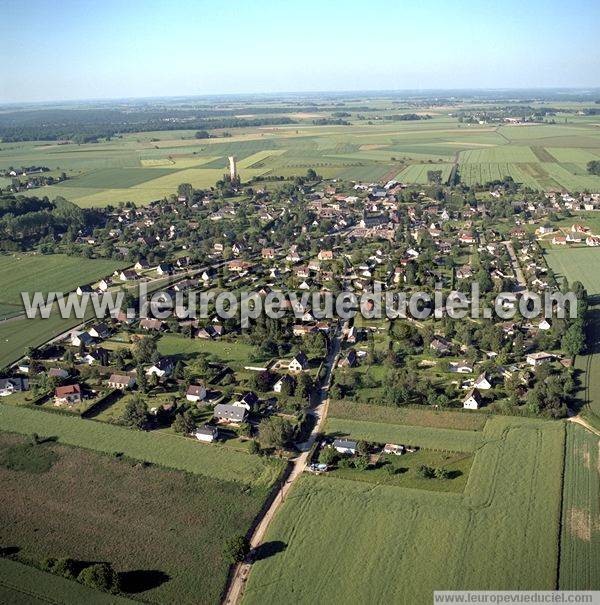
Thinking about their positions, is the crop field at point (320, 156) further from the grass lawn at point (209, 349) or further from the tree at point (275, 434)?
the tree at point (275, 434)

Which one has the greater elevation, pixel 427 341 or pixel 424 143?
pixel 424 143

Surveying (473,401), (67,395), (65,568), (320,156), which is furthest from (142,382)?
(320,156)

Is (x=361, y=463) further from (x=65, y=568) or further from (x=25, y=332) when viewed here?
(x=25, y=332)

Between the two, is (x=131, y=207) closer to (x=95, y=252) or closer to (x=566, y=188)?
(x=95, y=252)

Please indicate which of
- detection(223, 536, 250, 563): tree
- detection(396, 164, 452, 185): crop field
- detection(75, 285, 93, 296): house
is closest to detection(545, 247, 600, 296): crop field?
detection(223, 536, 250, 563): tree

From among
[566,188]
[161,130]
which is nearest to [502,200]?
[566,188]

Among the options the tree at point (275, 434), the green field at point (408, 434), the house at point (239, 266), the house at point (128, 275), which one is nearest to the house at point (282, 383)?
the green field at point (408, 434)
